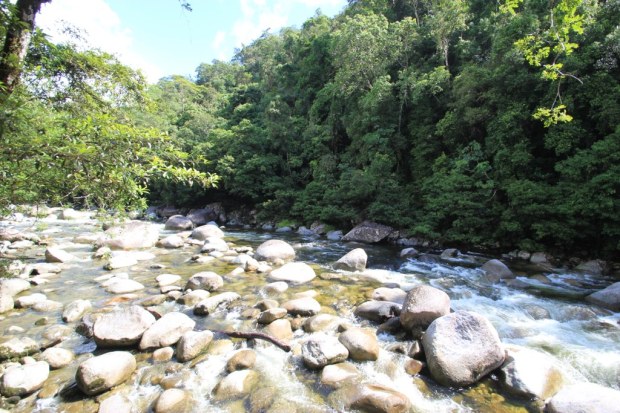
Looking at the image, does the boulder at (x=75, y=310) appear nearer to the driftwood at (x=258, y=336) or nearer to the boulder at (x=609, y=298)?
the driftwood at (x=258, y=336)

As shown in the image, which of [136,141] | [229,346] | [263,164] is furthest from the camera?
[263,164]

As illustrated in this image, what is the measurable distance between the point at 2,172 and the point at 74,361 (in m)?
3.16

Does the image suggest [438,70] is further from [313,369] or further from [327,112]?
[313,369]

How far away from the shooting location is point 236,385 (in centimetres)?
415

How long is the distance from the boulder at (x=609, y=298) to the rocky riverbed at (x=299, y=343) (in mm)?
30

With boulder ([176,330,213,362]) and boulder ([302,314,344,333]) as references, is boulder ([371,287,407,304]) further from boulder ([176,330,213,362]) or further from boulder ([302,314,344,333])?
boulder ([176,330,213,362])

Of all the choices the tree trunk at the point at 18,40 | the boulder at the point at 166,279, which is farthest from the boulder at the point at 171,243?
the tree trunk at the point at 18,40

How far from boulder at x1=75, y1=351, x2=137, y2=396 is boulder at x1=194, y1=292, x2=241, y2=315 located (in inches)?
74.0

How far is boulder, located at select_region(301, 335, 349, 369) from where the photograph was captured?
4.52 metres

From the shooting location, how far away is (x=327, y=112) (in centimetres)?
2689

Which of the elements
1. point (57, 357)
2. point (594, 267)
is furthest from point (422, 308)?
point (594, 267)

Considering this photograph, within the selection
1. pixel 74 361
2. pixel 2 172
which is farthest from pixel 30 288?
pixel 2 172

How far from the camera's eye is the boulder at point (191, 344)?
4.77m

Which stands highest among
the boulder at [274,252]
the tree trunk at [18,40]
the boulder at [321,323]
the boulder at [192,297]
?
the tree trunk at [18,40]
